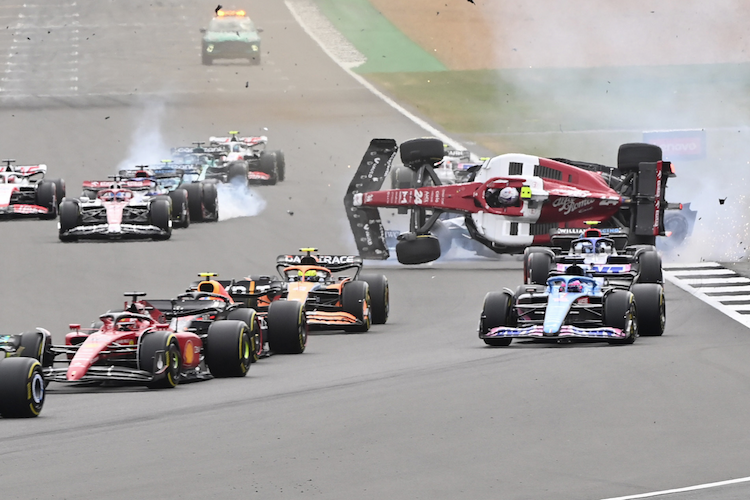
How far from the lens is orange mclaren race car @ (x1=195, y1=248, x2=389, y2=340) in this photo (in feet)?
73.6

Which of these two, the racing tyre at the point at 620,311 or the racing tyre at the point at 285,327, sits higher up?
the racing tyre at the point at 620,311

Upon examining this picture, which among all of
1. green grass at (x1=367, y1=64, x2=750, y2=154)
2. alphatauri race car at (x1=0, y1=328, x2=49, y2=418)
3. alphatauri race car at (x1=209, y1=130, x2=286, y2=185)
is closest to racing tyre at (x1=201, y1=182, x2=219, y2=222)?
alphatauri race car at (x1=209, y1=130, x2=286, y2=185)

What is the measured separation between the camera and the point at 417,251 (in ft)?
97.1

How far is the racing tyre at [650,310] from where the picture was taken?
21.3 m

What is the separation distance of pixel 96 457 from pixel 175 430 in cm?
144

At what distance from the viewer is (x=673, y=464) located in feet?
41.1

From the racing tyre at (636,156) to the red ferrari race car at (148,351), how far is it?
1300 centimetres

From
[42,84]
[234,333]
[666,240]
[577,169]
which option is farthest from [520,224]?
[42,84]

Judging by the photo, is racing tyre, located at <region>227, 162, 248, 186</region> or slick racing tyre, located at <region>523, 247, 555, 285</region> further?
racing tyre, located at <region>227, 162, 248, 186</region>

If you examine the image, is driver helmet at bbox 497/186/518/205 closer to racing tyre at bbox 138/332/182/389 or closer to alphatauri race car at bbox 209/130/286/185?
racing tyre at bbox 138/332/182/389

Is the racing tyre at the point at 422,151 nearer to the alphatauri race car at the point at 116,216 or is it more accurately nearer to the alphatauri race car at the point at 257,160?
the alphatauri race car at the point at 116,216

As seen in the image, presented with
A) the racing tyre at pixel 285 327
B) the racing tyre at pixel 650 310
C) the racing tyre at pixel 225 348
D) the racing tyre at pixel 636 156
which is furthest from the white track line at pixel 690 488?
the racing tyre at pixel 636 156

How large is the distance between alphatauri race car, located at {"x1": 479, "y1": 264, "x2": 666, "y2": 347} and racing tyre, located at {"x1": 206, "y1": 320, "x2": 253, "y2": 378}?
4.06 m

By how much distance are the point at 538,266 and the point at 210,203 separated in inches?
537
